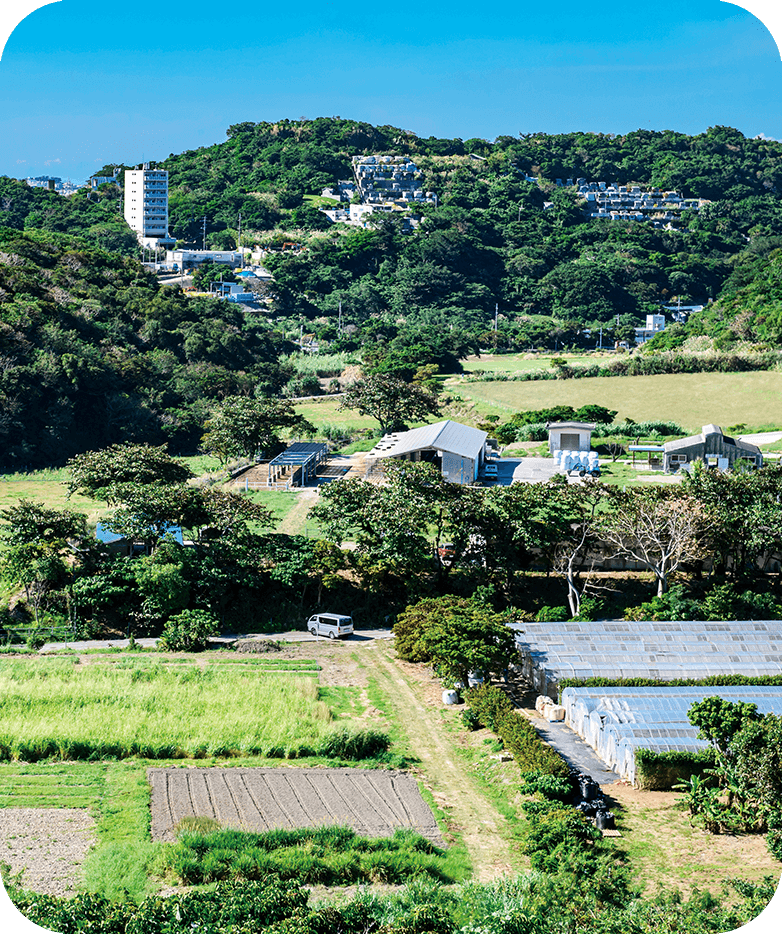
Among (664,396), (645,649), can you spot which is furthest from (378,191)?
(645,649)

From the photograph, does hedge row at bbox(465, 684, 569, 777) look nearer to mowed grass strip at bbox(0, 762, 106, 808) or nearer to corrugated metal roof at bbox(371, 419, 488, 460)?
mowed grass strip at bbox(0, 762, 106, 808)

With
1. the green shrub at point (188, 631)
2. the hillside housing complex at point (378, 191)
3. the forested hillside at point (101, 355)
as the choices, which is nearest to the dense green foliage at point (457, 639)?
the green shrub at point (188, 631)

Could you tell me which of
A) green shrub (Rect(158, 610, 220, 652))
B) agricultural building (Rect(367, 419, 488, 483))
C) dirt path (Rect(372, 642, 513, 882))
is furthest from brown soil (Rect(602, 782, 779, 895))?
agricultural building (Rect(367, 419, 488, 483))

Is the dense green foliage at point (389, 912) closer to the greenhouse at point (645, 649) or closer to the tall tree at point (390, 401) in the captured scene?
the greenhouse at point (645, 649)

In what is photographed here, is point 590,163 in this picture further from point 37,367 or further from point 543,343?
point 37,367

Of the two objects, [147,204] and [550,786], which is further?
[147,204]

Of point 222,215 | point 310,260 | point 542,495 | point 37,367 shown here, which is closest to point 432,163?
point 222,215

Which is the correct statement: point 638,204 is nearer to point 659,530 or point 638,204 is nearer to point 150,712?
point 659,530
